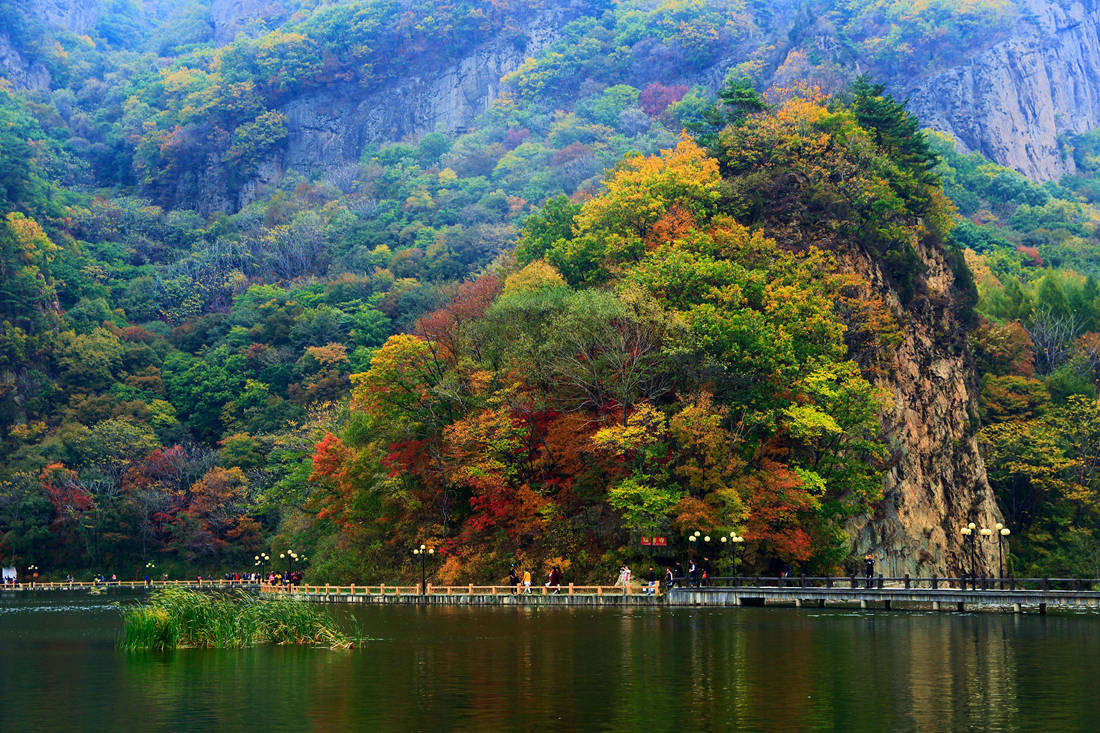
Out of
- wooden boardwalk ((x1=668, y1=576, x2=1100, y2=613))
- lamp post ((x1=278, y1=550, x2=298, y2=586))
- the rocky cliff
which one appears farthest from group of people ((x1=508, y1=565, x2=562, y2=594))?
the rocky cliff

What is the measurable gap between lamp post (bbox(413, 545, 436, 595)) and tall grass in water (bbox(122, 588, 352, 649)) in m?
24.0

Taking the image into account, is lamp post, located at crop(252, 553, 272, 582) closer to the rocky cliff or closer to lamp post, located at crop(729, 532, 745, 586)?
lamp post, located at crop(729, 532, 745, 586)

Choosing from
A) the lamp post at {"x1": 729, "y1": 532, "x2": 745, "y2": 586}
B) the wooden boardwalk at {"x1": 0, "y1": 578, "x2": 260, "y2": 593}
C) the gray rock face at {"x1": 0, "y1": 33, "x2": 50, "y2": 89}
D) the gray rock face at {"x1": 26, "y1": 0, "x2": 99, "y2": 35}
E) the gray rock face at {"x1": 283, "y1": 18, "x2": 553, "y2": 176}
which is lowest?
the wooden boardwalk at {"x1": 0, "y1": 578, "x2": 260, "y2": 593}

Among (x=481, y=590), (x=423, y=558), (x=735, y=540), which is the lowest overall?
(x=481, y=590)

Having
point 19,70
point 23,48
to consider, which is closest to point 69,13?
point 23,48

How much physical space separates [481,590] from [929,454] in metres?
27.3

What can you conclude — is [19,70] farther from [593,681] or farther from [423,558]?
[593,681]

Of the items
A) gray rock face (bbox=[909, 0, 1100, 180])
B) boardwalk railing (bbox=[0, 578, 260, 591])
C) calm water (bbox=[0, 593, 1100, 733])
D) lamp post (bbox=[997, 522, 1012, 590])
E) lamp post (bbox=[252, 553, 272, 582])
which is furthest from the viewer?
gray rock face (bbox=[909, 0, 1100, 180])

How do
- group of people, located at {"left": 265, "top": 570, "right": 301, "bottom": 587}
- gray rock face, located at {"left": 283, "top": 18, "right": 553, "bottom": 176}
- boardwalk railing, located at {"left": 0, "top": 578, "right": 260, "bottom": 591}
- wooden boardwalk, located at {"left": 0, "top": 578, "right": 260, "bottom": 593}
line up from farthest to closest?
gray rock face, located at {"left": 283, "top": 18, "right": 553, "bottom": 176}
boardwalk railing, located at {"left": 0, "top": 578, "right": 260, "bottom": 591}
wooden boardwalk, located at {"left": 0, "top": 578, "right": 260, "bottom": 593}
group of people, located at {"left": 265, "top": 570, "right": 301, "bottom": 587}

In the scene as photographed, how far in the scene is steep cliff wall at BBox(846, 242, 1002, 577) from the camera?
62.3 m

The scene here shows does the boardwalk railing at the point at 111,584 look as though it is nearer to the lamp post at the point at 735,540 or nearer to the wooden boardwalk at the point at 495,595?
the wooden boardwalk at the point at 495,595

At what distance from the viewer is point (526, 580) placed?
5178 centimetres

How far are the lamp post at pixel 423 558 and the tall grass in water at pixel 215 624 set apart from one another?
23997 millimetres

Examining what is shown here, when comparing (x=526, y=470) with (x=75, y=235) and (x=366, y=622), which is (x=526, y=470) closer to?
(x=366, y=622)
